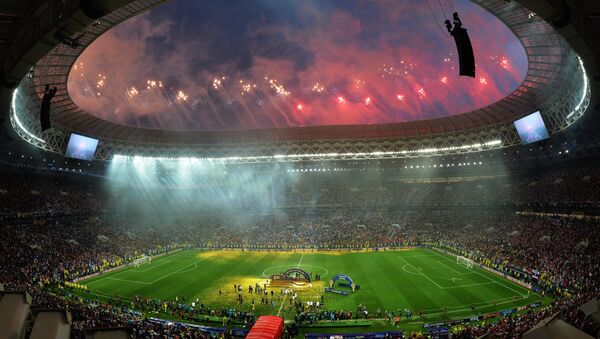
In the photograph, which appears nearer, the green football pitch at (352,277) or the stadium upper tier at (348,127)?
the stadium upper tier at (348,127)

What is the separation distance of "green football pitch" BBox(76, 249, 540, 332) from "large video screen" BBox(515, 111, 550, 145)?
17580 millimetres

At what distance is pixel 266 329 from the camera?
20391mm

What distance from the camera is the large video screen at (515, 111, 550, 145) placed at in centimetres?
4119

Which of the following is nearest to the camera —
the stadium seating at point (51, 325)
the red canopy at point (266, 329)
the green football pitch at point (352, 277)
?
the stadium seating at point (51, 325)

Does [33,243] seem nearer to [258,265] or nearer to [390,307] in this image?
[258,265]

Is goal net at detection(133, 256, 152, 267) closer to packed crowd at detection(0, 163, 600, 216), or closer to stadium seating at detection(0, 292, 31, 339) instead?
packed crowd at detection(0, 163, 600, 216)

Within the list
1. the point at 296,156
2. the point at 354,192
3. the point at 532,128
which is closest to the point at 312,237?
the point at 296,156

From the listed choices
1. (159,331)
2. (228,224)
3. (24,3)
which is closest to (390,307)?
(159,331)

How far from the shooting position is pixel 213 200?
8088 cm

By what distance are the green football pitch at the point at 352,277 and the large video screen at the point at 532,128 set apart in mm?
17580

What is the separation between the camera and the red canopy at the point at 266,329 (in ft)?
64.0

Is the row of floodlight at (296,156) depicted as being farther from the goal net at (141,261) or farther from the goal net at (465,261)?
the goal net at (141,261)

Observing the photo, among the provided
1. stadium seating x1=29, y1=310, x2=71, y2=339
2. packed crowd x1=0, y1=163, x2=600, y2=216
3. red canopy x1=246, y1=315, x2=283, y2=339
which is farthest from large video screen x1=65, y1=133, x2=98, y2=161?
stadium seating x1=29, y1=310, x2=71, y2=339

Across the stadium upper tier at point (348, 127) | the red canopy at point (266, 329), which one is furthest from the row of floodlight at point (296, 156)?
the red canopy at point (266, 329)
